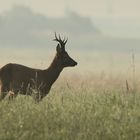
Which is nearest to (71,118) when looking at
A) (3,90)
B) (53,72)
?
(3,90)

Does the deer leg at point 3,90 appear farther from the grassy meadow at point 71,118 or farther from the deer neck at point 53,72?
the grassy meadow at point 71,118

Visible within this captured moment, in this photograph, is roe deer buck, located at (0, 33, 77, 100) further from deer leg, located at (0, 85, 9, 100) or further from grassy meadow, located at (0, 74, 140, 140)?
grassy meadow, located at (0, 74, 140, 140)

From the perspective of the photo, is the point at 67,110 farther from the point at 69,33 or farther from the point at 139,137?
the point at 69,33

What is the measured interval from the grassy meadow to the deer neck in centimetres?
299

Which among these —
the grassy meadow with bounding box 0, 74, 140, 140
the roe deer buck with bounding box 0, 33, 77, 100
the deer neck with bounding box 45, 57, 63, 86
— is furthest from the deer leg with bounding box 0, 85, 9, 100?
the grassy meadow with bounding box 0, 74, 140, 140

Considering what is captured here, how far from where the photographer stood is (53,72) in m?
18.8

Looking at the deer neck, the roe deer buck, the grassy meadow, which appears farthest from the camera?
the deer neck

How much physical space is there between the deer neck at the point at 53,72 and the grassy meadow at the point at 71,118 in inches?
118

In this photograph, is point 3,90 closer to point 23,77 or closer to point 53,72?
point 23,77

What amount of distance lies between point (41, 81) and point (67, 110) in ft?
13.9

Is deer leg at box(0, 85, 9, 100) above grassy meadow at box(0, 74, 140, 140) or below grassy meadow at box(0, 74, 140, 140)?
above

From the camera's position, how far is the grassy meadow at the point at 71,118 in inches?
508

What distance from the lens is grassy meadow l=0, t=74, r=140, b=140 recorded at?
12.9 meters

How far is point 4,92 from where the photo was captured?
56.6 ft
